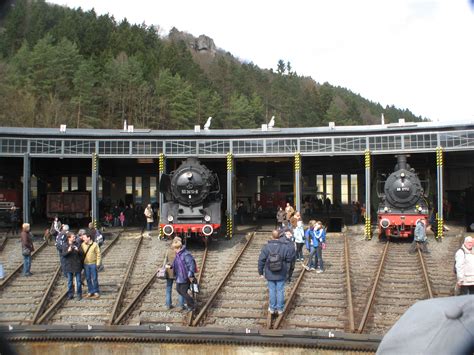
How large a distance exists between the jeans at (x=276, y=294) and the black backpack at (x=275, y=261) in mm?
454

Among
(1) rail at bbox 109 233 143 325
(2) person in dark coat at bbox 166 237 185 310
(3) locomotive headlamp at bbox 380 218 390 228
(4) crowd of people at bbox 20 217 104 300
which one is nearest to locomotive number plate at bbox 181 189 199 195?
(1) rail at bbox 109 233 143 325

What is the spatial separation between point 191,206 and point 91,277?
6.55 metres

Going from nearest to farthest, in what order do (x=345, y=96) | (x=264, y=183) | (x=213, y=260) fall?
(x=213, y=260) < (x=264, y=183) < (x=345, y=96)

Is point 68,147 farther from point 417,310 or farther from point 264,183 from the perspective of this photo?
point 417,310

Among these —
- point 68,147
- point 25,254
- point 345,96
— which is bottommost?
point 25,254

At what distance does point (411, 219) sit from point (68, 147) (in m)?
14.9

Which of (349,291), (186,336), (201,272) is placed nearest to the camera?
(186,336)

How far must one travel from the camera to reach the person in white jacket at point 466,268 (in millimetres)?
8359

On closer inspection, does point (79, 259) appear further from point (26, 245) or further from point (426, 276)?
point (426, 276)

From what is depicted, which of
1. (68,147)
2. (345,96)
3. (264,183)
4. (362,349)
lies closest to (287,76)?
(345,96)

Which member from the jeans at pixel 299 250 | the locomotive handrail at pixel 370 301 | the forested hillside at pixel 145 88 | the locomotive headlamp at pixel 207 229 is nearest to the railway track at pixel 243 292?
the locomotive handrail at pixel 370 301

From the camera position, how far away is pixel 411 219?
18.9 metres

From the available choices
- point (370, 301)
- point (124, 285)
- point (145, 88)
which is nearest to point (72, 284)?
point (124, 285)

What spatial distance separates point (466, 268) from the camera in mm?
8438
